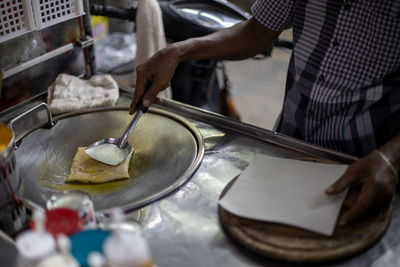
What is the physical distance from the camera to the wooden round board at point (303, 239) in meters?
0.77

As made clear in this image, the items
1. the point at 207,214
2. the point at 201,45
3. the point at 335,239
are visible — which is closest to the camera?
the point at 335,239

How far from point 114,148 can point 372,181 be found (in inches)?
24.8

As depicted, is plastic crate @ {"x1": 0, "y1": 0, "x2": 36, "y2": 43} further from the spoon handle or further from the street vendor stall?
the spoon handle

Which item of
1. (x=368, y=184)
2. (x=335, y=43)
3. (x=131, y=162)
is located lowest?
(x=131, y=162)

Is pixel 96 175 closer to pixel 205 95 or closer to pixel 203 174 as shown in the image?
pixel 203 174

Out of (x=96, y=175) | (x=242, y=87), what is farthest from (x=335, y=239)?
(x=242, y=87)

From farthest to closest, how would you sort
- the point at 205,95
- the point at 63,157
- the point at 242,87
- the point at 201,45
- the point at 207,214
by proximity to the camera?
the point at 242,87
the point at 205,95
the point at 201,45
the point at 63,157
the point at 207,214

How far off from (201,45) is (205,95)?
0.86m

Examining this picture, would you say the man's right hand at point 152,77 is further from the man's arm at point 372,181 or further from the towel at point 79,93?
the man's arm at point 372,181

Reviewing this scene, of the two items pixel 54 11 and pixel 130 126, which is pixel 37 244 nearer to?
pixel 130 126

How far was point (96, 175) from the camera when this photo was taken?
105 cm

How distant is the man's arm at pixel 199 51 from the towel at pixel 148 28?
34 cm

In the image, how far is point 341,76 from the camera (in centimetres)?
104

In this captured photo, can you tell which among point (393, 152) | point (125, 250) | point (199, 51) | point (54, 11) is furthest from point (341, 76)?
point (54, 11)
